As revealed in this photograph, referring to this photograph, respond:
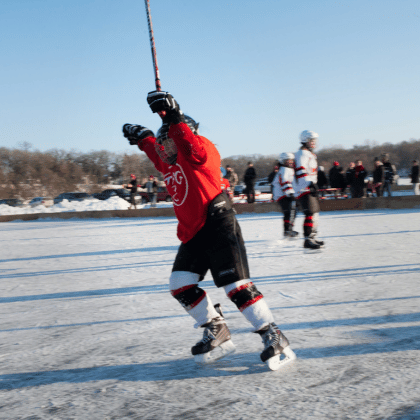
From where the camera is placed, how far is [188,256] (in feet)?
7.88

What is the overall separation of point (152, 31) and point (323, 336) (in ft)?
10.4

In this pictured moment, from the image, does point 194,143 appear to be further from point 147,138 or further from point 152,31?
point 152,31

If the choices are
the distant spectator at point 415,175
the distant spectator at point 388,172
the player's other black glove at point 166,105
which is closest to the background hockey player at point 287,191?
the player's other black glove at point 166,105

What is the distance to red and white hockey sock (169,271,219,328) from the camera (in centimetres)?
238

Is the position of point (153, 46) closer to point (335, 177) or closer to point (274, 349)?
point (274, 349)

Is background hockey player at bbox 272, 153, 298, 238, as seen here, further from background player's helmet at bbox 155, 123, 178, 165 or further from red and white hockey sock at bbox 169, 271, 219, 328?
background player's helmet at bbox 155, 123, 178, 165

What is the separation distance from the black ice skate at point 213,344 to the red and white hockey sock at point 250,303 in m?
0.24

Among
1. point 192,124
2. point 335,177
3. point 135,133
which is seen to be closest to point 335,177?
point 335,177

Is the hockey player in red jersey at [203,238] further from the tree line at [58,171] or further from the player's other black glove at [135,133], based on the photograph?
the tree line at [58,171]

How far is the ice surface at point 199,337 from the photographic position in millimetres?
1776

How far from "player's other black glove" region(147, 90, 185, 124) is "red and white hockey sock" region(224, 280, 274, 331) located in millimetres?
957

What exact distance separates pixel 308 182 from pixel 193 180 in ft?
13.3

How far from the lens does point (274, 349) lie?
2104 millimetres

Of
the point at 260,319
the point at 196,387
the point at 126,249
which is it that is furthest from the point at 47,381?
the point at 126,249
